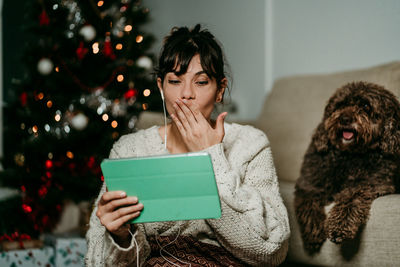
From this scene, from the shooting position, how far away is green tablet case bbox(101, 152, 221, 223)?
821 mm

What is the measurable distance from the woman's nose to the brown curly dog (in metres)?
0.60

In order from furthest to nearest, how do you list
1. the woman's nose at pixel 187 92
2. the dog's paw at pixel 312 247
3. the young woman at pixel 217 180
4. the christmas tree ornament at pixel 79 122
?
the christmas tree ornament at pixel 79 122 → the dog's paw at pixel 312 247 → the woman's nose at pixel 187 92 → the young woman at pixel 217 180

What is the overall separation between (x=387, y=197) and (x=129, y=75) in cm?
183

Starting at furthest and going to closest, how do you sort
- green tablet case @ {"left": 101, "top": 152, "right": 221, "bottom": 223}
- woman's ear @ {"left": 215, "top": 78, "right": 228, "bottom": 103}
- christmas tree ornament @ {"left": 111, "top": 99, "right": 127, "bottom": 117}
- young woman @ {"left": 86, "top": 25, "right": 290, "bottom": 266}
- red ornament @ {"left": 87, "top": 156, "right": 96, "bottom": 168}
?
christmas tree ornament @ {"left": 111, "top": 99, "right": 127, "bottom": 117} < red ornament @ {"left": 87, "top": 156, "right": 96, "bottom": 168} < woman's ear @ {"left": 215, "top": 78, "right": 228, "bottom": 103} < young woman @ {"left": 86, "top": 25, "right": 290, "bottom": 266} < green tablet case @ {"left": 101, "top": 152, "right": 221, "bottom": 223}

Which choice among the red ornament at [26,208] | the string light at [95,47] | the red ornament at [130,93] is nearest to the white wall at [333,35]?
the red ornament at [130,93]

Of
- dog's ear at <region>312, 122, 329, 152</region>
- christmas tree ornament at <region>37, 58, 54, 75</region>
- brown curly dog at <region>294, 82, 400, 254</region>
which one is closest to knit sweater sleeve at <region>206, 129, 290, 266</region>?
brown curly dog at <region>294, 82, 400, 254</region>

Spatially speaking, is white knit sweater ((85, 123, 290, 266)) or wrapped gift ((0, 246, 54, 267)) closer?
white knit sweater ((85, 123, 290, 266))

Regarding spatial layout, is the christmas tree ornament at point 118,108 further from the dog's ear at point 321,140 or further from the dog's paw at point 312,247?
Result: the dog's paw at point 312,247

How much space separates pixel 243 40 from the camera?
316 cm

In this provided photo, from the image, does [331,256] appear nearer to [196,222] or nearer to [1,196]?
[196,222]

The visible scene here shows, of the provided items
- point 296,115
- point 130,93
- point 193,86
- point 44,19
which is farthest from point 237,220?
point 44,19

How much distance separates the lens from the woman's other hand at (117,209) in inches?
34.2

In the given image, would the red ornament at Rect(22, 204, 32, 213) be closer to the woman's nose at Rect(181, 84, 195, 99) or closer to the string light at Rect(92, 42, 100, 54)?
the string light at Rect(92, 42, 100, 54)

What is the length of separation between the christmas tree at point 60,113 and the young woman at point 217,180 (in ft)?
4.13
